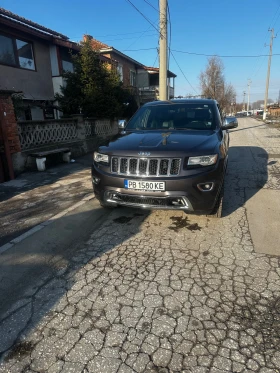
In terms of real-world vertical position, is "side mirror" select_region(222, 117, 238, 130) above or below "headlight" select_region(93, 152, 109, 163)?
above

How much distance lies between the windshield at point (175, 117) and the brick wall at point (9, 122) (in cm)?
335

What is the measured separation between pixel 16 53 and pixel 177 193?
509 inches

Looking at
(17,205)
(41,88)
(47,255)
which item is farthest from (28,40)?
(47,255)

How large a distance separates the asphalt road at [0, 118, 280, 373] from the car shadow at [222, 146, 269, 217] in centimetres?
78

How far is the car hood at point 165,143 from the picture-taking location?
3152 mm

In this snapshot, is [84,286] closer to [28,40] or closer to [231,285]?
[231,285]

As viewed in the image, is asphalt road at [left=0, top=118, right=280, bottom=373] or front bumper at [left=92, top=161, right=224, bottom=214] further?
front bumper at [left=92, top=161, right=224, bottom=214]

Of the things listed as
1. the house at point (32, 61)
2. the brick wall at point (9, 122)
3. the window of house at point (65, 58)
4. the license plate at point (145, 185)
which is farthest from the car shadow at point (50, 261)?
the window of house at point (65, 58)

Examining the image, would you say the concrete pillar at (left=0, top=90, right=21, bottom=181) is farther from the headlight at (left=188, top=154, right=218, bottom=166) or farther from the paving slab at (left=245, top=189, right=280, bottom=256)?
the paving slab at (left=245, top=189, right=280, bottom=256)

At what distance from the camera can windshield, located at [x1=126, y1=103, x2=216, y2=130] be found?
14.0ft

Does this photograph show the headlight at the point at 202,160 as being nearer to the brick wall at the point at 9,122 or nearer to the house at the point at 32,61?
the brick wall at the point at 9,122

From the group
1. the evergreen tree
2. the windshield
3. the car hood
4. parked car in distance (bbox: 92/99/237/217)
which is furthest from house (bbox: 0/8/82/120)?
parked car in distance (bbox: 92/99/237/217)

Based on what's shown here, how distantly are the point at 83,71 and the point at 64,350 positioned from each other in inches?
463

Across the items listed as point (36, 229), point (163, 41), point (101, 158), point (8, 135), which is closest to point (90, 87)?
point (163, 41)
